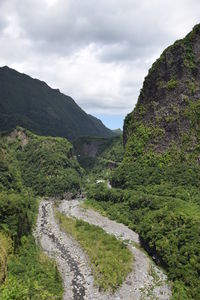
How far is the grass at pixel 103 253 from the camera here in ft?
129

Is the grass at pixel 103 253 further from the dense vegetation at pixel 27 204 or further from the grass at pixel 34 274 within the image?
the dense vegetation at pixel 27 204

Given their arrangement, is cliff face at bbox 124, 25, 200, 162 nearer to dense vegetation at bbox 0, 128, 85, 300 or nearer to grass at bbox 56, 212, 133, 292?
dense vegetation at bbox 0, 128, 85, 300

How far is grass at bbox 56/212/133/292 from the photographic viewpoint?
129ft

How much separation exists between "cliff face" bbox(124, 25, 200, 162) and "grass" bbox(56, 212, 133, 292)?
37.0 meters

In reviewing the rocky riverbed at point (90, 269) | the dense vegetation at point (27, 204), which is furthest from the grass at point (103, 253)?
the dense vegetation at point (27, 204)

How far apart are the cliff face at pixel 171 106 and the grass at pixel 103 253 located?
37.0 meters

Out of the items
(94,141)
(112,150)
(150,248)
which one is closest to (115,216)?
(150,248)

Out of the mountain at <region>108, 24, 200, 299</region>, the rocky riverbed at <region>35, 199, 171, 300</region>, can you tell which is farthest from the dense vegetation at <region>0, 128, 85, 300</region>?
the mountain at <region>108, 24, 200, 299</region>

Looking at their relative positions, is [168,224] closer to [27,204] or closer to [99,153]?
[27,204]

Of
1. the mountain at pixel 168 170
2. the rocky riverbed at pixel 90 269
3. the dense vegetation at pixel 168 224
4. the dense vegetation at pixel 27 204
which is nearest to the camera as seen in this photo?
the dense vegetation at pixel 27 204

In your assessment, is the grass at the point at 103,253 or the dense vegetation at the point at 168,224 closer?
the dense vegetation at the point at 168,224

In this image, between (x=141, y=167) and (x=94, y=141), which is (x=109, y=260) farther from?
(x=94, y=141)

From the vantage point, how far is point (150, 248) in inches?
1889

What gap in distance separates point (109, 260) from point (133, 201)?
73.6 feet
